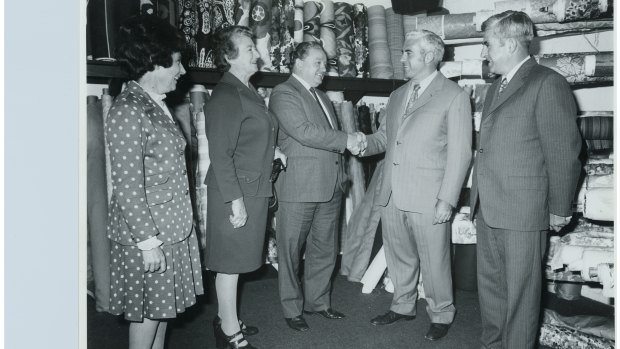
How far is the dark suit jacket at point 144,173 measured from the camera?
1627 mm

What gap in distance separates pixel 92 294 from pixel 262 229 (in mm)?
1381

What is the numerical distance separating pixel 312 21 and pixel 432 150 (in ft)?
5.85

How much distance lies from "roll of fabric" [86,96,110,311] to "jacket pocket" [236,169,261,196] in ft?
3.53

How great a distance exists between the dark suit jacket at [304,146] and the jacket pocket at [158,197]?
41.3 inches

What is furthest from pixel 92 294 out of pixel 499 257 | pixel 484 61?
Answer: pixel 484 61

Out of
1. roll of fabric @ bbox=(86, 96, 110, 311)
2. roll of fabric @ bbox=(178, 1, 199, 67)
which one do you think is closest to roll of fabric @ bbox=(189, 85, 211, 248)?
roll of fabric @ bbox=(178, 1, 199, 67)

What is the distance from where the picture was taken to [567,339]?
2.49 meters

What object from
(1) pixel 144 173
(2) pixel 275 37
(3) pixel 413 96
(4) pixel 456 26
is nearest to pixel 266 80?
(2) pixel 275 37

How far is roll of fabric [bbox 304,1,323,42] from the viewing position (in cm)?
380

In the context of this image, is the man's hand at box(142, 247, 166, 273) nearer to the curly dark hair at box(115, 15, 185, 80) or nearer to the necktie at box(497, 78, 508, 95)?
the curly dark hair at box(115, 15, 185, 80)

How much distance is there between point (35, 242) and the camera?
1125mm

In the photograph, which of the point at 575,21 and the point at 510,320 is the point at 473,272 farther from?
the point at 575,21

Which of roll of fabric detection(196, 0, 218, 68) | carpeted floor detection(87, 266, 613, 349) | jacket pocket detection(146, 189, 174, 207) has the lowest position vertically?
carpeted floor detection(87, 266, 613, 349)

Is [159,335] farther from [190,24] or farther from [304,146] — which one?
[190,24]
